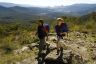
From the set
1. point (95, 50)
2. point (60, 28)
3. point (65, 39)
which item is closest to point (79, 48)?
point (95, 50)

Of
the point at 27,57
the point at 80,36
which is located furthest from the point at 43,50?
the point at 80,36

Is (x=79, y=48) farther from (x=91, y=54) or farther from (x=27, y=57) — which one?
(x=27, y=57)

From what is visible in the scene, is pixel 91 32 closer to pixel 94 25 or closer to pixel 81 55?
pixel 94 25

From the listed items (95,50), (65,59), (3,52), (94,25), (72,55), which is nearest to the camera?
(65,59)

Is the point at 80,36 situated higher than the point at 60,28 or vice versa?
the point at 60,28

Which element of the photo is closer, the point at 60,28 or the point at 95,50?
the point at 60,28

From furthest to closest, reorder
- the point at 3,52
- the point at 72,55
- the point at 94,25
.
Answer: the point at 94,25
the point at 3,52
the point at 72,55

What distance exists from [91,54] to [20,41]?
6665mm

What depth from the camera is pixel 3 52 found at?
17.7 meters

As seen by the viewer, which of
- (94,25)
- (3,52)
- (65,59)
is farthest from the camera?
(94,25)

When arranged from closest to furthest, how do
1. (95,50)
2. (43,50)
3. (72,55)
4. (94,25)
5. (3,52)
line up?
1. (72,55)
2. (43,50)
3. (95,50)
4. (3,52)
5. (94,25)

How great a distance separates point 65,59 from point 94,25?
10294 mm

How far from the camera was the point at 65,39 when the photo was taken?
18.0m

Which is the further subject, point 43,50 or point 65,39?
point 65,39
